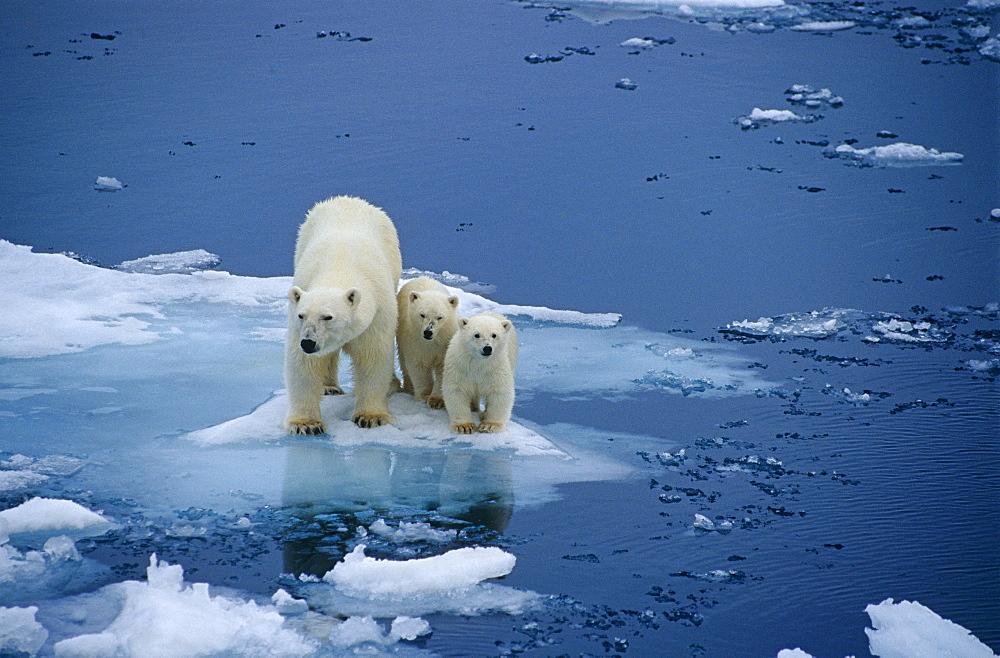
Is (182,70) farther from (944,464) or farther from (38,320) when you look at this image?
(944,464)

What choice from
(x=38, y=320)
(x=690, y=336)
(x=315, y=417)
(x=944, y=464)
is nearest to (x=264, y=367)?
(x=315, y=417)

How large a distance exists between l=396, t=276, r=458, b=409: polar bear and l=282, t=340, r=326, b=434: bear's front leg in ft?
1.70

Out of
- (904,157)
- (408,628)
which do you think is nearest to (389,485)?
(408,628)

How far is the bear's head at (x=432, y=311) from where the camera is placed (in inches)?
216

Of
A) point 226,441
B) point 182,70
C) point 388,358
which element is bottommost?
point 226,441

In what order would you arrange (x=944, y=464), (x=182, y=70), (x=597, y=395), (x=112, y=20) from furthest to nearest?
(x=112, y=20)
(x=182, y=70)
(x=597, y=395)
(x=944, y=464)

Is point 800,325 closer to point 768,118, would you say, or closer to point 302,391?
point 302,391

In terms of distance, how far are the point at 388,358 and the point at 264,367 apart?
124 centimetres

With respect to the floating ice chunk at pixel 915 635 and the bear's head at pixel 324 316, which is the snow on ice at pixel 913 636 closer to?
the floating ice chunk at pixel 915 635

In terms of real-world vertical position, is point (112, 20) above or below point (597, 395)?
above

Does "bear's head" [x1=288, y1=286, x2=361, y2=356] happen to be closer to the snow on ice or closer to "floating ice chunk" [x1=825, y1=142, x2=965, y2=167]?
the snow on ice

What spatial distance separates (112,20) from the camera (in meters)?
13.7

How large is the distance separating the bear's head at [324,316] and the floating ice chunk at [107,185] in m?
4.91

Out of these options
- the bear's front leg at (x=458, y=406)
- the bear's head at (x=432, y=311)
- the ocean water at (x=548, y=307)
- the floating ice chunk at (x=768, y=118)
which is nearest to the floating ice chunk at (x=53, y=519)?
the ocean water at (x=548, y=307)
